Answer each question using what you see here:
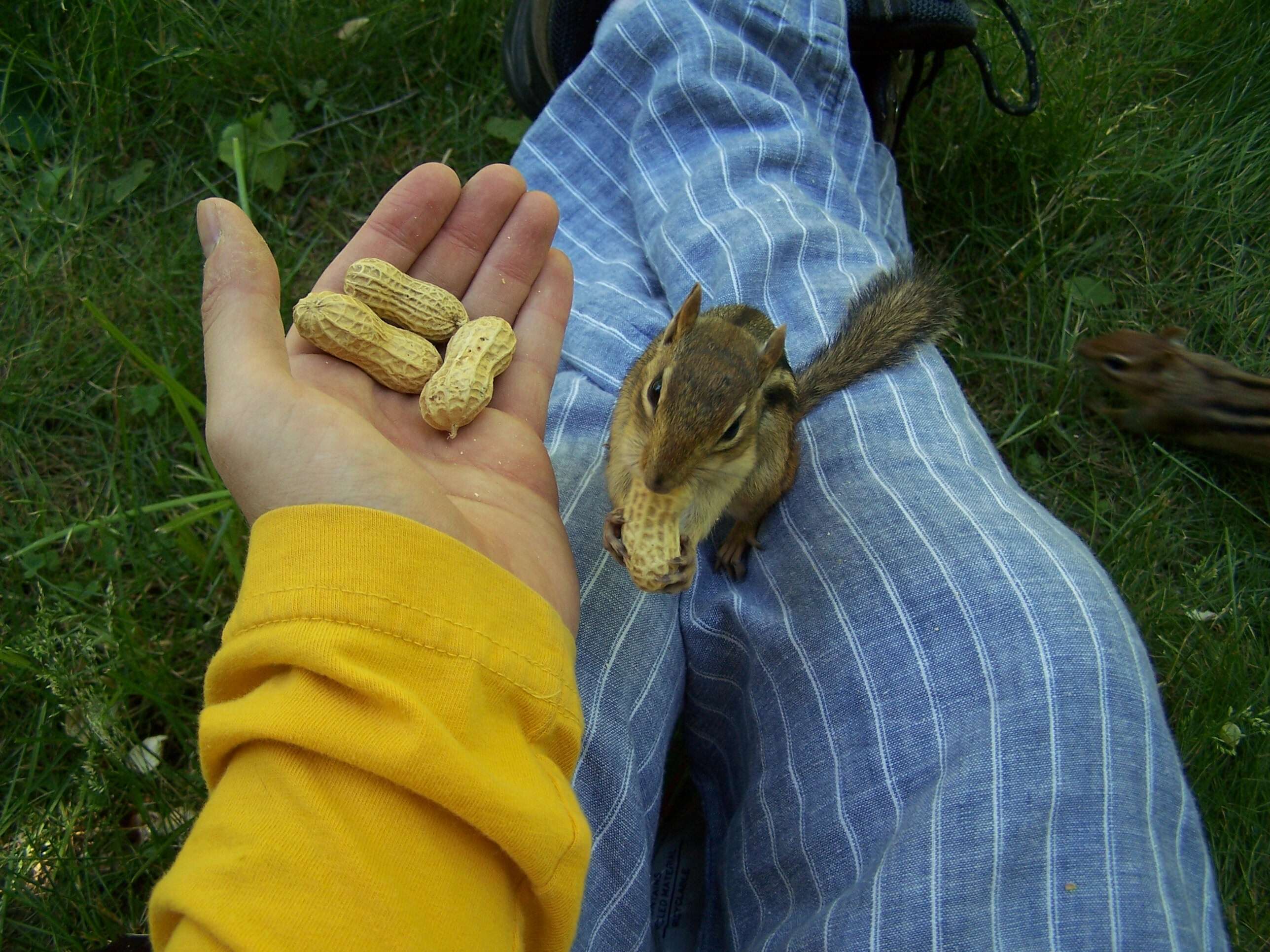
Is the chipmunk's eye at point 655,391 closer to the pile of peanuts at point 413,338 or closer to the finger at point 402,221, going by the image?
the pile of peanuts at point 413,338

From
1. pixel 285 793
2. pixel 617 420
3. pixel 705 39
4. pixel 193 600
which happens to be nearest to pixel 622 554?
pixel 617 420

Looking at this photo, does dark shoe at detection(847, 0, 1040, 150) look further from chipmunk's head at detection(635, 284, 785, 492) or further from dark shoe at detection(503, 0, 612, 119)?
chipmunk's head at detection(635, 284, 785, 492)

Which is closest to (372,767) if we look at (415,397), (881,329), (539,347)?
(415,397)

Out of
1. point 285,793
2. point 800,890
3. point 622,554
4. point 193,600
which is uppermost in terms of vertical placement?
point 285,793

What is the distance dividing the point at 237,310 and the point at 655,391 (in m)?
0.58

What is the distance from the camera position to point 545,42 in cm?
207

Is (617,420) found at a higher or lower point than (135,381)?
higher

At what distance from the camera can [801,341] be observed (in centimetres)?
174

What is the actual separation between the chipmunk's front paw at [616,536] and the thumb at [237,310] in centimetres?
50

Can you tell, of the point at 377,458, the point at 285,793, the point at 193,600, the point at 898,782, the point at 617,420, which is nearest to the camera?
the point at 285,793

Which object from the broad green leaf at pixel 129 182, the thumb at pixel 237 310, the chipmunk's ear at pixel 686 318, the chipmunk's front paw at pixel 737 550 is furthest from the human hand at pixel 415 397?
the broad green leaf at pixel 129 182

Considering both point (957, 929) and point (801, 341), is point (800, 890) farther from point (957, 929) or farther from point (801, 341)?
point (801, 341)

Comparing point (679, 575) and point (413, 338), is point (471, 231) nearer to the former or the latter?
point (413, 338)

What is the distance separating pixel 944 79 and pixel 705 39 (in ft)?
2.48
